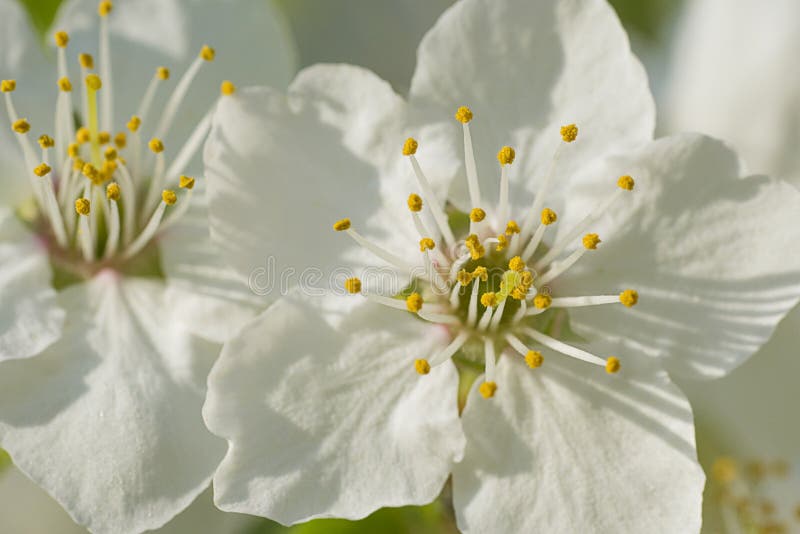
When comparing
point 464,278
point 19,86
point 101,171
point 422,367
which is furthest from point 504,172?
point 19,86

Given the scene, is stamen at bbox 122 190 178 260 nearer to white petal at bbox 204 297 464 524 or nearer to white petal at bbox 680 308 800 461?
white petal at bbox 204 297 464 524

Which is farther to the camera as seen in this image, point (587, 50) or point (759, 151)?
point (759, 151)

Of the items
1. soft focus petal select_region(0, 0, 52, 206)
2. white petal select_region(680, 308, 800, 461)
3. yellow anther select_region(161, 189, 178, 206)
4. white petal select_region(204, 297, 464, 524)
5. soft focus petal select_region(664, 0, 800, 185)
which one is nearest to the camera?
white petal select_region(204, 297, 464, 524)

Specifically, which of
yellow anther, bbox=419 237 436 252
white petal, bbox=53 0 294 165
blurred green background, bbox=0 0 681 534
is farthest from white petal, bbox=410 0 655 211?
blurred green background, bbox=0 0 681 534

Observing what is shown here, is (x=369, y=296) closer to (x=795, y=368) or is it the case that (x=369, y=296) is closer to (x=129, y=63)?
(x=129, y=63)

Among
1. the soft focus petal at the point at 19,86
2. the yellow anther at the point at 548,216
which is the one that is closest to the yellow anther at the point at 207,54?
the soft focus petal at the point at 19,86

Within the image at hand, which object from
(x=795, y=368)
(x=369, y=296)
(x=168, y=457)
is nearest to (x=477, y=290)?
(x=369, y=296)
